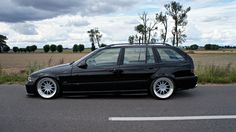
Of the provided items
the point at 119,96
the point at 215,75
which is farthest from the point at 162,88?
the point at 215,75

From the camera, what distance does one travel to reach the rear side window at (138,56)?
883 centimetres

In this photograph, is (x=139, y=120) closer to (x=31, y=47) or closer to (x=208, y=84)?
(x=208, y=84)

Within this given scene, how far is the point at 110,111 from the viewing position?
718 cm

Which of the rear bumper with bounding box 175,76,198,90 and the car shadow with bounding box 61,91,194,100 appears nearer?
the rear bumper with bounding box 175,76,198,90

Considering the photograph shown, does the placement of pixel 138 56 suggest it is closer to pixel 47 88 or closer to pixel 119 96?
pixel 119 96

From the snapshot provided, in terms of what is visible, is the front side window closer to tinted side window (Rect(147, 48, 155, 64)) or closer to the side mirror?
the side mirror

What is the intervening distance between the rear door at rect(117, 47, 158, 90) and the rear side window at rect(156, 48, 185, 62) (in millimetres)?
291

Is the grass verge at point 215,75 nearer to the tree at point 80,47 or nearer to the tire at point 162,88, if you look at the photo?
the tire at point 162,88

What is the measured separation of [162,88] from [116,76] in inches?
49.8

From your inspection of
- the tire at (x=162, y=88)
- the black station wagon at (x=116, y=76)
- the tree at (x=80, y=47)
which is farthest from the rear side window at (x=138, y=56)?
the tree at (x=80, y=47)

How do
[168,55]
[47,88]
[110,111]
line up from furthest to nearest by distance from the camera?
[168,55]
[47,88]
[110,111]

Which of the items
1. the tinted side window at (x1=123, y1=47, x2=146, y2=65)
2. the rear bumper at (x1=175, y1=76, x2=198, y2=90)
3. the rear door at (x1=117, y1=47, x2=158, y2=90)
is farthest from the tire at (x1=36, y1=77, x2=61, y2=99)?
the rear bumper at (x1=175, y1=76, x2=198, y2=90)

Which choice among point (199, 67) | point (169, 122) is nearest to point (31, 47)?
point (199, 67)

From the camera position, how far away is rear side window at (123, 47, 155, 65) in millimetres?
8828
